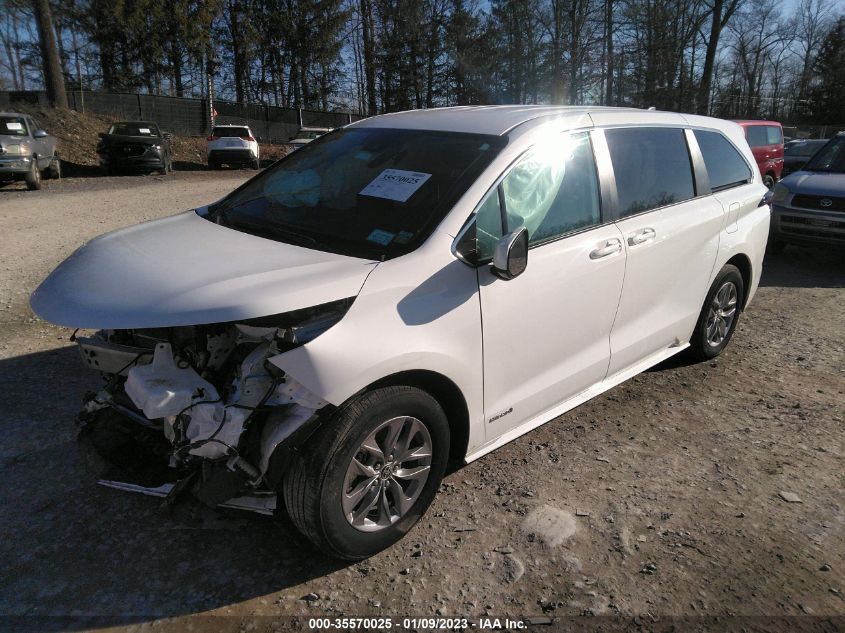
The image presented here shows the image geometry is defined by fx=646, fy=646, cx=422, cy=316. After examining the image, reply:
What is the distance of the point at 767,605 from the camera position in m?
2.64

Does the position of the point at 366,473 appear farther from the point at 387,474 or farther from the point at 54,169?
the point at 54,169

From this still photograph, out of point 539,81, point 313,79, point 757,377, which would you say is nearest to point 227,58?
point 313,79

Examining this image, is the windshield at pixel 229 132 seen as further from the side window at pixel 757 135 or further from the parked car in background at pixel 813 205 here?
the parked car in background at pixel 813 205

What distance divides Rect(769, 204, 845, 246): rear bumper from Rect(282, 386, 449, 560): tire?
7601mm

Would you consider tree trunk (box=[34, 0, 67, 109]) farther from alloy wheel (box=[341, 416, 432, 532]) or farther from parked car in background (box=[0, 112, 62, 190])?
alloy wheel (box=[341, 416, 432, 532])

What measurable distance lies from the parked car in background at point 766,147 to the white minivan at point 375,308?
41.2ft

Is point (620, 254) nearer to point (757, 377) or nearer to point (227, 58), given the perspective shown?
point (757, 377)

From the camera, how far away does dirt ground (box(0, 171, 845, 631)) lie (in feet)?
8.53

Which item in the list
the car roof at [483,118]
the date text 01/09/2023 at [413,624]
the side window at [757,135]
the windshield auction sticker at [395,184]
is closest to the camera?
the date text 01/09/2023 at [413,624]

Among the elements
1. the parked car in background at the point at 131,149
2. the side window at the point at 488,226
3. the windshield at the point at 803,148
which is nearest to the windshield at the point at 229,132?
the parked car in background at the point at 131,149

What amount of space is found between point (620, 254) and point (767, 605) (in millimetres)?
1863

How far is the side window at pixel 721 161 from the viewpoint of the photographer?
15.4ft

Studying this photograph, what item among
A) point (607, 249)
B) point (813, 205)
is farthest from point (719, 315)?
point (813, 205)

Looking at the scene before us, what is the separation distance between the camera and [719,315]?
4980mm
